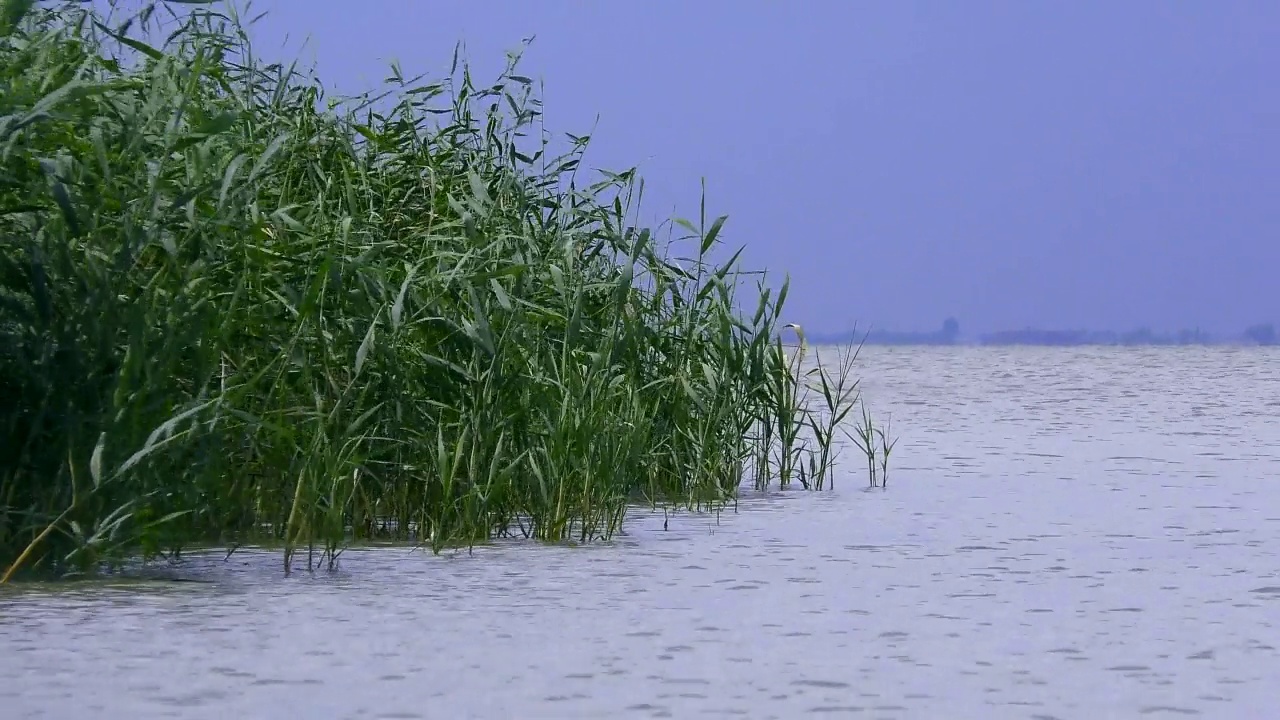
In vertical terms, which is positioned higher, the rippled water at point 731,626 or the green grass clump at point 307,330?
the green grass clump at point 307,330

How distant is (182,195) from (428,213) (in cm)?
212

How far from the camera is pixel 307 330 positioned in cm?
775

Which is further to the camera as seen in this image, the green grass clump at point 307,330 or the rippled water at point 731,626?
the green grass clump at point 307,330

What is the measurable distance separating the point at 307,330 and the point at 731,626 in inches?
87.5

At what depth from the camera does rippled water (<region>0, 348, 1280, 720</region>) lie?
5199 mm

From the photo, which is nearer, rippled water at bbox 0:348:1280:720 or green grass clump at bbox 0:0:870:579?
rippled water at bbox 0:348:1280:720

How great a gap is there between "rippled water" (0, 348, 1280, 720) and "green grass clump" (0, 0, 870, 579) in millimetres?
315

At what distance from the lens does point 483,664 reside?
5680 millimetres

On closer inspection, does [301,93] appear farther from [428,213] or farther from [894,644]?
[894,644]

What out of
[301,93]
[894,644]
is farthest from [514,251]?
[894,644]

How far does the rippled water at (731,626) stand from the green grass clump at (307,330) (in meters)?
0.31

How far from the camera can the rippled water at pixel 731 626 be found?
5199 mm

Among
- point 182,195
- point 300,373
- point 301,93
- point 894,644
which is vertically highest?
point 301,93

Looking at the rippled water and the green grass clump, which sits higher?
the green grass clump
